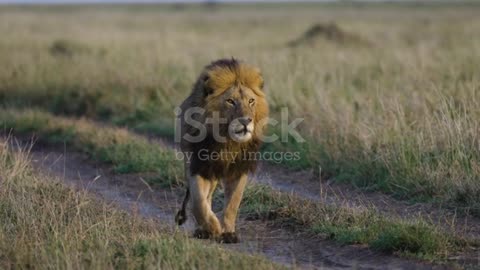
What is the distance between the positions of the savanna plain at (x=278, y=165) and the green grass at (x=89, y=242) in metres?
0.01

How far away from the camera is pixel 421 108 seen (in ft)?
33.2

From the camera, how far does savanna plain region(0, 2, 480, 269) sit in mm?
5703

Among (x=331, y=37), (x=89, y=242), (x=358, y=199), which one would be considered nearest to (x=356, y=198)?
(x=358, y=199)

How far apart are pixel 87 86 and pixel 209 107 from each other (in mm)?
9382

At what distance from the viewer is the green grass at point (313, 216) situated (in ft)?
19.1

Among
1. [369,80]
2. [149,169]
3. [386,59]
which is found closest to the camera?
[149,169]

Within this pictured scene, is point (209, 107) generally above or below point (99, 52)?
above

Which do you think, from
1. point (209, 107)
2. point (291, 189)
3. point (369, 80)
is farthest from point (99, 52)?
point (209, 107)

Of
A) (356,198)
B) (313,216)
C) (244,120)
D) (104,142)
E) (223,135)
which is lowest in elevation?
(104,142)

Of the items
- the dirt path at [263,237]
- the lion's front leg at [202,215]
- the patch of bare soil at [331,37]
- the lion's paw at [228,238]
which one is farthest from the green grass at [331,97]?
the lion's front leg at [202,215]

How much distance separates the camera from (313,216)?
689cm

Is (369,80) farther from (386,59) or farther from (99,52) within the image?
(99,52)

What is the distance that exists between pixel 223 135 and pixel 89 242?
1371mm

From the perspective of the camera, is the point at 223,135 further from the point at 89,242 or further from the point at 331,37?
the point at 331,37
